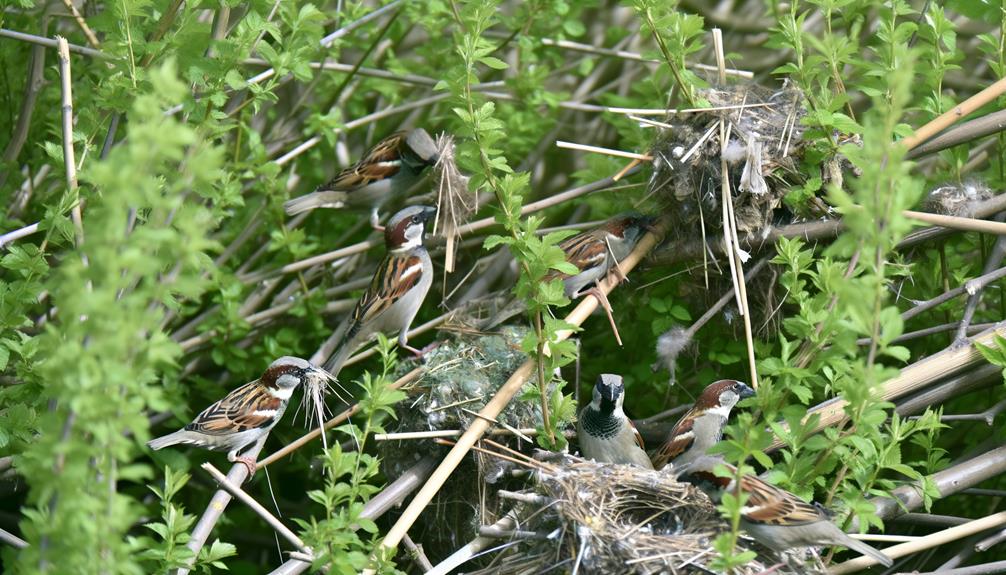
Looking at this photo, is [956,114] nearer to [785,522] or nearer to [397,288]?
[785,522]

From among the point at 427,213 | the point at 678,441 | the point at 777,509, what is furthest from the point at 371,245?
the point at 777,509

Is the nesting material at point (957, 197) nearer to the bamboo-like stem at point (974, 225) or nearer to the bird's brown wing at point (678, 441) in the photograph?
the bamboo-like stem at point (974, 225)

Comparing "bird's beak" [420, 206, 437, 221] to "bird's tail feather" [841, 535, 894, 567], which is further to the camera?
"bird's beak" [420, 206, 437, 221]

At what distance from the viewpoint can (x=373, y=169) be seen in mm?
5422

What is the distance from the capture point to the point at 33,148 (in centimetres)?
500

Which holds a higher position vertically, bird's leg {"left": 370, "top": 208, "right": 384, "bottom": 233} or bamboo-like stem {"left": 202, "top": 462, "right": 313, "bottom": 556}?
bamboo-like stem {"left": 202, "top": 462, "right": 313, "bottom": 556}

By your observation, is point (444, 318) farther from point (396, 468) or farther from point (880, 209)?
point (880, 209)

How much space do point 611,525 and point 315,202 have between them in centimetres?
241

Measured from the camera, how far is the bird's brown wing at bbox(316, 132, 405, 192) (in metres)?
5.39

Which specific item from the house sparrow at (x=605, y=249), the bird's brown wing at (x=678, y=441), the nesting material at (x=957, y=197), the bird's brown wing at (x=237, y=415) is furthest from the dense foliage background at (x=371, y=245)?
the bird's brown wing at (x=678, y=441)

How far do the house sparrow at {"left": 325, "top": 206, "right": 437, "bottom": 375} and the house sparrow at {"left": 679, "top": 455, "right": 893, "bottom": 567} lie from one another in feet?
6.00

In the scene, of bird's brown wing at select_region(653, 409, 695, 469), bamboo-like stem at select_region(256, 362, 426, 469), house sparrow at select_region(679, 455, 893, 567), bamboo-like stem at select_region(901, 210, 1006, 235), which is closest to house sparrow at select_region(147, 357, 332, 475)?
bamboo-like stem at select_region(256, 362, 426, 469)

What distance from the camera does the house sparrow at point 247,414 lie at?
4.38 metres

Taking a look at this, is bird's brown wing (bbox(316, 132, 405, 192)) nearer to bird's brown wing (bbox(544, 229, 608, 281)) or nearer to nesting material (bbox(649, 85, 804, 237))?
bird's brown wing (bbox(544, 229, 608, 281))
